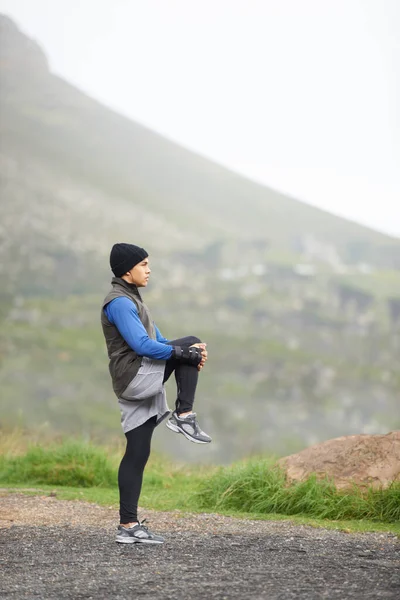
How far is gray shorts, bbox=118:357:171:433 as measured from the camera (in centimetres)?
451

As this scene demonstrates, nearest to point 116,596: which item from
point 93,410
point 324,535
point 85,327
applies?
point 324,535

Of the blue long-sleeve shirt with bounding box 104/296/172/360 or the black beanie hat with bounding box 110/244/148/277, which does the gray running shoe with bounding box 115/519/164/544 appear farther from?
the black beanie hat with bounding box 110/244/148/277

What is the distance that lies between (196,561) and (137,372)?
108cm

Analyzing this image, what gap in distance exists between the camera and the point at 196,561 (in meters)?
4.05

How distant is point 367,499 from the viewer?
5883 millimetres

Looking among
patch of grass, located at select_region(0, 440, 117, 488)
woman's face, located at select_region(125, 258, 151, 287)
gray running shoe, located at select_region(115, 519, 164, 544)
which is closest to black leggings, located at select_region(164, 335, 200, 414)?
woman's face, located at select_region(125, 258, 151, 287)

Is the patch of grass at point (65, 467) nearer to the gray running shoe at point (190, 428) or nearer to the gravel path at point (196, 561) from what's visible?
the gravel path at point (196, 561)

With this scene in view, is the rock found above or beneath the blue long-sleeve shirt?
beneath

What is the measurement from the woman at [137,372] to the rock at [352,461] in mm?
1979

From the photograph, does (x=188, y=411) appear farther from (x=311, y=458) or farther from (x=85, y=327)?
(x=85, y=327)

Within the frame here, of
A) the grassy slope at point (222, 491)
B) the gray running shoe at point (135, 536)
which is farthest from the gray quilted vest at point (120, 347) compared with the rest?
the grassy slope at point (222, 491)

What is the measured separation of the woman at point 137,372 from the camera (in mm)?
4434

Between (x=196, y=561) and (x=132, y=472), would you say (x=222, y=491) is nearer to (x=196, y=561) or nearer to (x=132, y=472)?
(x=132, y=472)

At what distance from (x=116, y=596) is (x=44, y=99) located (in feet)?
122
